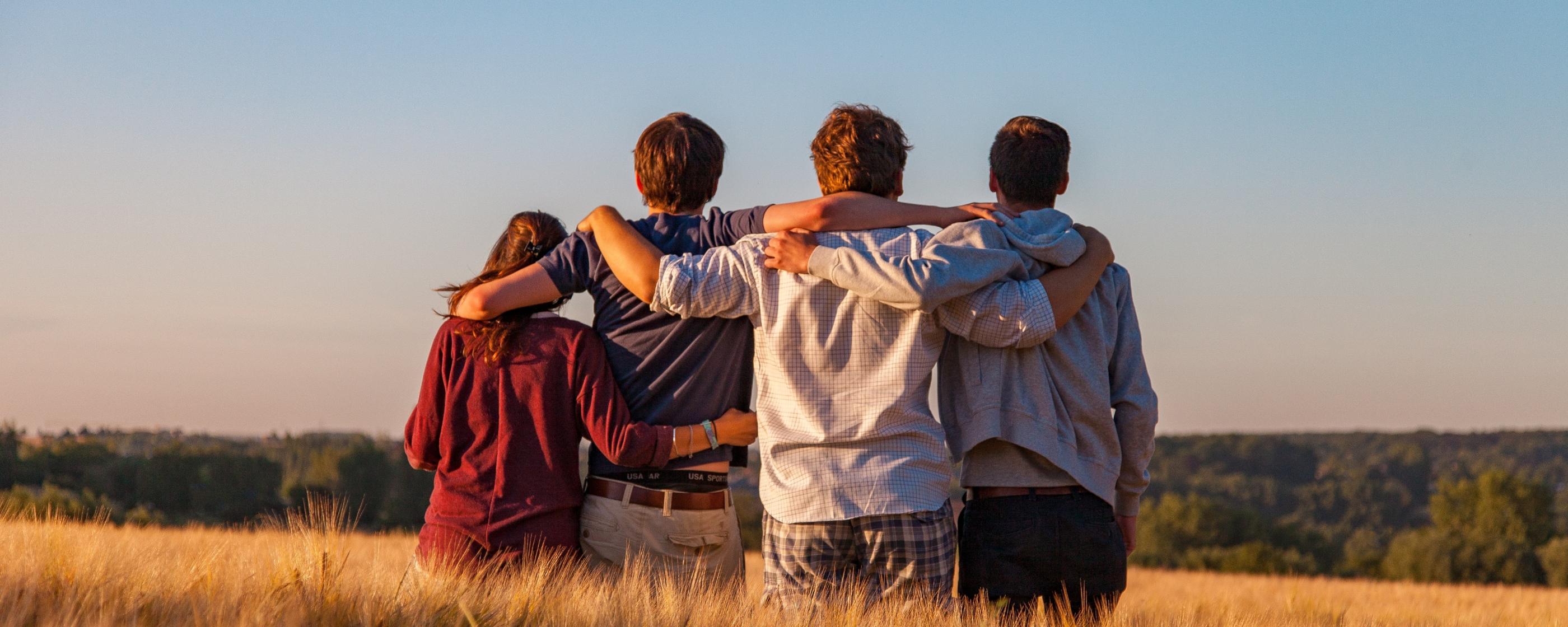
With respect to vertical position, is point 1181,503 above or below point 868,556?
below

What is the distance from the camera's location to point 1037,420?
165 inches

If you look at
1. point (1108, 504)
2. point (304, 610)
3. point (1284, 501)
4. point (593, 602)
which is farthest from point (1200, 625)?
point (1284, 501)

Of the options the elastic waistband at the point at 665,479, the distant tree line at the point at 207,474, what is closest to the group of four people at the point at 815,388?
the elastic waistband at the point at 665,479

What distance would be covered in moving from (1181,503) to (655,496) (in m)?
61.9

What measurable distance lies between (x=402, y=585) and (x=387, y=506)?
49.8 metres

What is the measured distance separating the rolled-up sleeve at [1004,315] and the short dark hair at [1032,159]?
462 mm

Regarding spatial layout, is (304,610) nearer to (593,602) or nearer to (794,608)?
(593,602)

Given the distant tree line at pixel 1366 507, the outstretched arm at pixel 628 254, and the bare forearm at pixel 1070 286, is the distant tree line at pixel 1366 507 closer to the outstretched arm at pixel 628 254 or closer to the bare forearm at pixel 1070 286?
the bare forearm at pixel 1070 286

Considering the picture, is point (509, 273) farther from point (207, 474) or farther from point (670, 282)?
point (207, 474)

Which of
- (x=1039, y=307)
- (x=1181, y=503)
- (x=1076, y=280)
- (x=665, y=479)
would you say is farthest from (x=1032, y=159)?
(x=1181, y=503)

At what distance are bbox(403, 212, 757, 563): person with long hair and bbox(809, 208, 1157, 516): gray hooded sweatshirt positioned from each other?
76 centimetres

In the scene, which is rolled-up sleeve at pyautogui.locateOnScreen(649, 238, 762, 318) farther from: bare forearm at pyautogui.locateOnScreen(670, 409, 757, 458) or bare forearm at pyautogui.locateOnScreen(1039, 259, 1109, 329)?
bare forearm at pyautogui.locateOnScreen(1039, 259, 1109, 329)

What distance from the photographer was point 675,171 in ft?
14.4

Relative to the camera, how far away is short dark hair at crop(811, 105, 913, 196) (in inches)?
167
